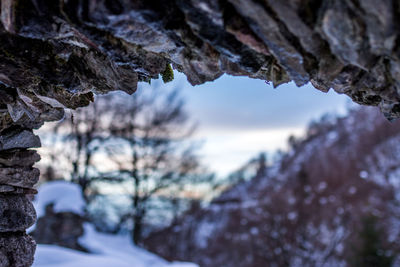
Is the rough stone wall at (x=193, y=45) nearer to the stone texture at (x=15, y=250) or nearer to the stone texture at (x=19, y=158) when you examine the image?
the stone texture at (x=15, y=250)

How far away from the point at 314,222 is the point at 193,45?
1277 cm

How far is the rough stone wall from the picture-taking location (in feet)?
3.99

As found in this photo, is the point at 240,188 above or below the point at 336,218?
below

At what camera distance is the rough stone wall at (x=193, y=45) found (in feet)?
3.99

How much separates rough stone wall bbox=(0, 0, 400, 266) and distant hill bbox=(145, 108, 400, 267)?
28.3 ft

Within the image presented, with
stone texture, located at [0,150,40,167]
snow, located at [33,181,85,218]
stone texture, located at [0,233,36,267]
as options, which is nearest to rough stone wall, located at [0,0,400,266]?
stone texture, located at [0,233,36,267]

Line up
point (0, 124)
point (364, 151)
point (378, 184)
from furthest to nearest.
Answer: point (364, 151) → point (378, 184) → point (0, 124)

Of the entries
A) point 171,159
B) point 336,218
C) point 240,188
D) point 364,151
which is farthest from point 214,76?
point 240,188

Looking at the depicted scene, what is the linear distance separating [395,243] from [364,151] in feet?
38.3

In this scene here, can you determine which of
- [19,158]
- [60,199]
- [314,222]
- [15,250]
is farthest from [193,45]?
[314,222]

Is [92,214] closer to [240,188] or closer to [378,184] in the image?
[378,184]

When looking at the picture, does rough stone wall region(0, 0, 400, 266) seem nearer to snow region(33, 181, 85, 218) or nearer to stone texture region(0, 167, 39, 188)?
stone texture region(0, 167, 39, 188)

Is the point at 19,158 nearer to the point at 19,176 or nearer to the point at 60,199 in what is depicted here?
the point at 19,176

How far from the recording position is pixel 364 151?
2211 cm
